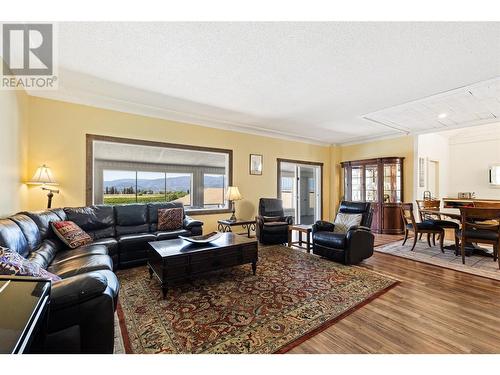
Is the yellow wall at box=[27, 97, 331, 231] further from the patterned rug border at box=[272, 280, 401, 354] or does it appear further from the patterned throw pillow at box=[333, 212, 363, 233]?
the patterned rug border at box=[272, 280, 401, 354]

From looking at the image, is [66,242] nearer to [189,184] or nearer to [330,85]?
Result: [330,85]

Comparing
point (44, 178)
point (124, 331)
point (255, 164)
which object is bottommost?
point (124, 331)

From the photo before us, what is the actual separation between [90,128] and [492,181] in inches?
421

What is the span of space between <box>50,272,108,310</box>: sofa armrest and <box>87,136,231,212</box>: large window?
3.49 metres

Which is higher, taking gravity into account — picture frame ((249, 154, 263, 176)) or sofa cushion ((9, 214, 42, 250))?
picture frame ((249, 154, 263, 176))

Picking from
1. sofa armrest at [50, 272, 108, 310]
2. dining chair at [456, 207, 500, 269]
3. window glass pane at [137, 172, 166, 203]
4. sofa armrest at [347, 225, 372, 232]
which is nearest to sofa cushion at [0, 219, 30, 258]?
sofa armrest at [50, 272, 108, 310]

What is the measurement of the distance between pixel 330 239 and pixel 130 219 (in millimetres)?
3188

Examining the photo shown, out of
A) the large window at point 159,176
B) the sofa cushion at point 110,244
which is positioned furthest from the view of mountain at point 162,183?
the sofa cushion at point 110,244

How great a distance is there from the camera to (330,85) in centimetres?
328

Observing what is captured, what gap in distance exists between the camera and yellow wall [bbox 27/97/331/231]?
3.44m

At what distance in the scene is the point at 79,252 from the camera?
8.38 ft

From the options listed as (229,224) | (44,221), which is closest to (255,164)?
(229,224)

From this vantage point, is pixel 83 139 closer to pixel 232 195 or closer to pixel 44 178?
pixel 44 178
